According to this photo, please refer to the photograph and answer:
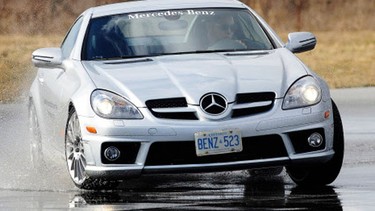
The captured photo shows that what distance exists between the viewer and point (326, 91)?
11.3 metres

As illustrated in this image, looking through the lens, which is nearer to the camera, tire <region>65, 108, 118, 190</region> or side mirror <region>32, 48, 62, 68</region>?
tire <region>65, 108, 118, 190</region>

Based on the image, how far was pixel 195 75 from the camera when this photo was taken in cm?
1115

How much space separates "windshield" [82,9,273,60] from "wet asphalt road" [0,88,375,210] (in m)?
0.95

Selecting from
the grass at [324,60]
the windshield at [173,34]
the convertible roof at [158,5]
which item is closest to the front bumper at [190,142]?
the windshield at [173,34]

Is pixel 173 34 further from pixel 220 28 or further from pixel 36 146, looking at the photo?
pixel 36 146

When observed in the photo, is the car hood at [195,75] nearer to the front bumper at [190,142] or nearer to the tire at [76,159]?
the front bumper at [190,142]

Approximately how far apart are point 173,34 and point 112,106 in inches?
68.8

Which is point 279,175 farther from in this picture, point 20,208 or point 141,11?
point 20,208

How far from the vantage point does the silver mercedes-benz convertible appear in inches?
423

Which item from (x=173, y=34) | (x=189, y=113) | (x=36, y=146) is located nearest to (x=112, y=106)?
(x=189, y=113)

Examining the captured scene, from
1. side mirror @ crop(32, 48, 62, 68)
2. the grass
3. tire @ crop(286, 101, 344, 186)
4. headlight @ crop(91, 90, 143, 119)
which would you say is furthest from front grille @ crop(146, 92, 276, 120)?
the grass

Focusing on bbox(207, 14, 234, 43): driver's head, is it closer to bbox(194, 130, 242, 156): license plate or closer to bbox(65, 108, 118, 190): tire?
bbox(65, 108, 118, 190): tire

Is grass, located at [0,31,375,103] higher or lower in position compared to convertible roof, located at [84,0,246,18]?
lower

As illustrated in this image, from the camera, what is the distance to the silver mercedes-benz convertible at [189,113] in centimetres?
1073
